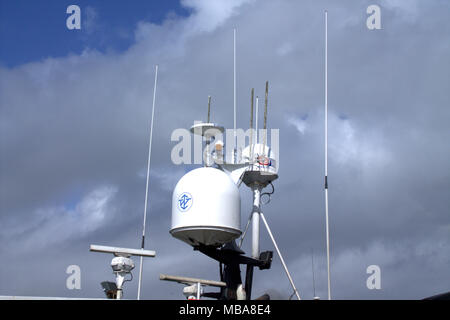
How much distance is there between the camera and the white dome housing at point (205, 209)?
55.5ft

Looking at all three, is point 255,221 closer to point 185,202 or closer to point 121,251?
point 185,202

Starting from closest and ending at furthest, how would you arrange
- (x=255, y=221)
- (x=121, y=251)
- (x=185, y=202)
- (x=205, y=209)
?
(x=121, y=251)
(x=205, y=209)
(x=185, y=202)
(x=255, y=221)

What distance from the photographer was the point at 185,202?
1720 cm

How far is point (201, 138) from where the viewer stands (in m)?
19.7

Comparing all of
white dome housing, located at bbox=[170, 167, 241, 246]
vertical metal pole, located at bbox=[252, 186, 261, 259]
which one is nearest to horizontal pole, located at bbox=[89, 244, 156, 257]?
white dome housing, located at bbox=[170, 167, 241, 246]

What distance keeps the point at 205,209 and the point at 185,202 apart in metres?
0.67

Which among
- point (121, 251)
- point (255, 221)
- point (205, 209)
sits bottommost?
point (121, 251)

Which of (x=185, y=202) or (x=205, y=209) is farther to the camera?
(x=185, y=202)

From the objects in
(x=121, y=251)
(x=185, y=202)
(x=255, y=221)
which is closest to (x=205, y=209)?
(x=185, y=202)

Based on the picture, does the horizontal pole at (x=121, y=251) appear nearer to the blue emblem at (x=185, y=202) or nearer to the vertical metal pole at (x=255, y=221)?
the blue emblem at (x=185, y=202)

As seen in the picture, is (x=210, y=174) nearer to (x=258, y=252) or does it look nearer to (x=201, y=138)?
(x=201, y=138)
